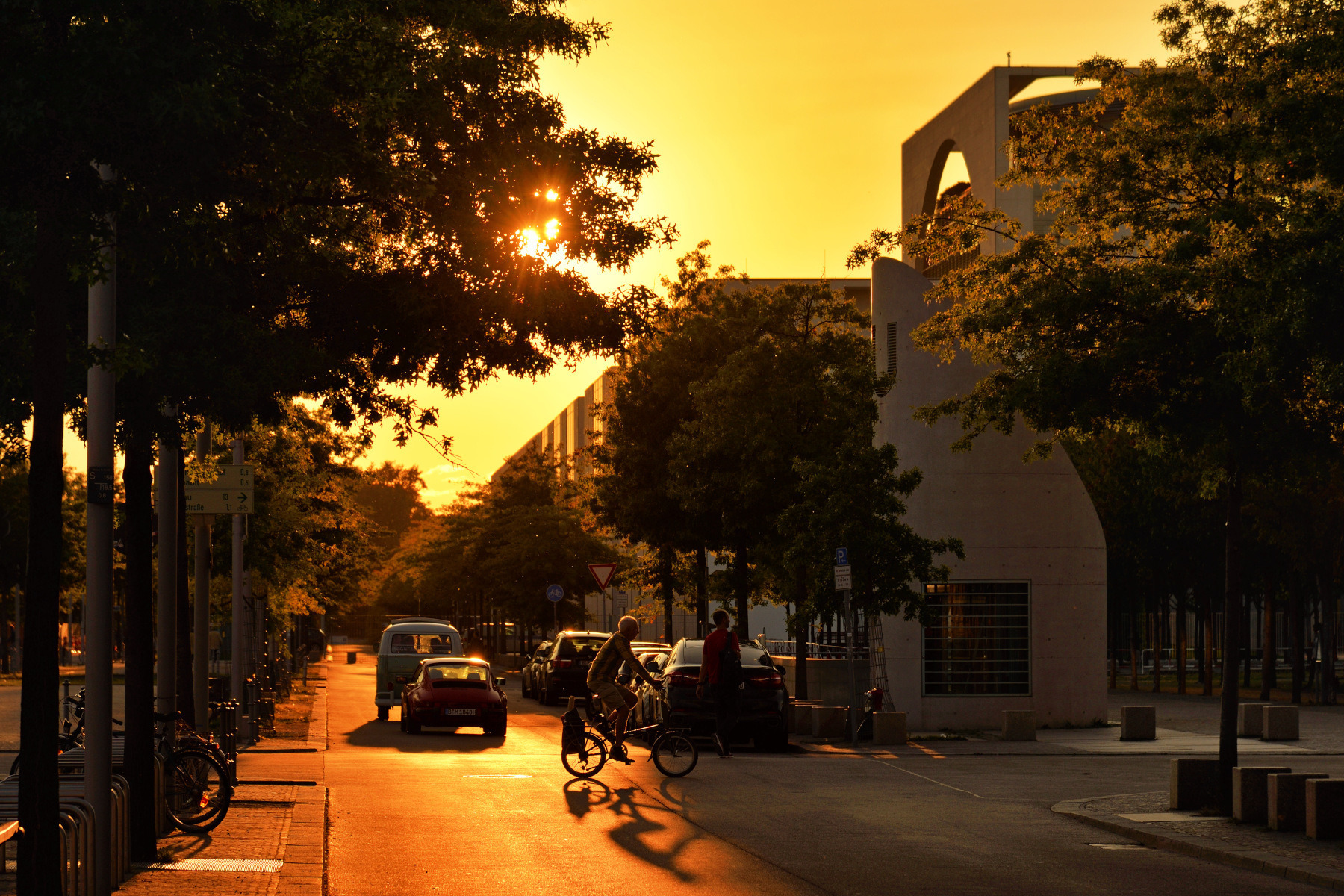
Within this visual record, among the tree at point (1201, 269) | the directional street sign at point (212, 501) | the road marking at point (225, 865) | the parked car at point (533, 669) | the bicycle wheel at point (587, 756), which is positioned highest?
the tree at point (1201, 269)

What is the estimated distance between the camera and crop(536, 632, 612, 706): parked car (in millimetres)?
36938

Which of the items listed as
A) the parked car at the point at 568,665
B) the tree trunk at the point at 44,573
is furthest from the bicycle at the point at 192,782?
the parked car at the point at 568,665

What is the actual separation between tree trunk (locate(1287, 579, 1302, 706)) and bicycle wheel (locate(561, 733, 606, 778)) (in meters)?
24.0

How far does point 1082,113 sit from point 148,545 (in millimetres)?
11008

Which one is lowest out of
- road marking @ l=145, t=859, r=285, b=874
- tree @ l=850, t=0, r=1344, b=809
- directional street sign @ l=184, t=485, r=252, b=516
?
road marking @ l=145, t=859, r=285, b=874

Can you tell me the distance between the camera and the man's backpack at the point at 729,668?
73.7 feet

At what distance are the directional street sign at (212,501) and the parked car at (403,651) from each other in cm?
1365

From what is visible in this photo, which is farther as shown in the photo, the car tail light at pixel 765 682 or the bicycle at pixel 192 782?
the car tail light at pixel 765 682

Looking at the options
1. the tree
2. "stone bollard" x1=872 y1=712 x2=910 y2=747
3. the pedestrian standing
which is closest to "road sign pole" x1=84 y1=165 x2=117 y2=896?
the tree

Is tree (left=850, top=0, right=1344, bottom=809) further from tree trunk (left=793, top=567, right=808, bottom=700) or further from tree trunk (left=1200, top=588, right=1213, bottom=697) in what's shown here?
tree trunk (left=1200, top=588, right=1213, bottom=697)

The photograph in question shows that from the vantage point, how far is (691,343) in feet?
126

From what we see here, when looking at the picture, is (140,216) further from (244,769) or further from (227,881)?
(244,769)

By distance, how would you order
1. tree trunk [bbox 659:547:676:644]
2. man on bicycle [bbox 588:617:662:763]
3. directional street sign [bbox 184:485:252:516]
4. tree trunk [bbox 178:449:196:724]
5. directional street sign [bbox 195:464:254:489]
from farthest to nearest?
tree trunk [bbox 659:547:676:644]
man on bicycle [bbox 588:617:662:763]
directional street sign [bbox 195:464:254:489]
directional street sign [bbox 184:485:252:516]
tree trunk [bbox 178:449:196:724]

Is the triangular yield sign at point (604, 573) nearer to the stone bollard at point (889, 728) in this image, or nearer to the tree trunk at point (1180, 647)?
the stone bollard at point (889, 728)
